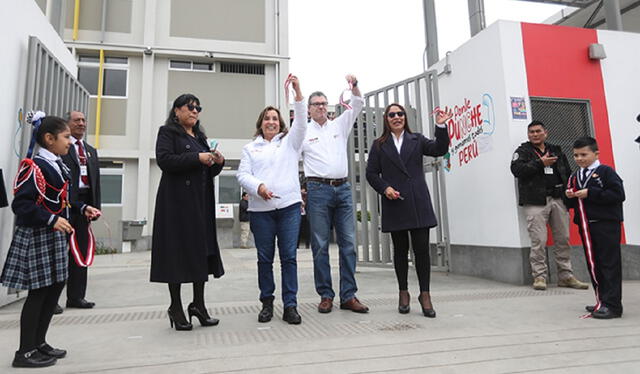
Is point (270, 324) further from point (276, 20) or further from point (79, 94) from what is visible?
point (276, 20)

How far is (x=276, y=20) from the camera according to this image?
13.1 meters

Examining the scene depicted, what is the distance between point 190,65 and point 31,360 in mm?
11775

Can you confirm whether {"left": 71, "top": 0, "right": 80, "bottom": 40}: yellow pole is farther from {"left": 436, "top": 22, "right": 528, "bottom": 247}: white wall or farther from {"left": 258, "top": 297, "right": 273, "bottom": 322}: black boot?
A: {"left": 258, "top": 297, "right": 273, "bottom": 322}: black boot

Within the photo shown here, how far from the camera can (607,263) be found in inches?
122

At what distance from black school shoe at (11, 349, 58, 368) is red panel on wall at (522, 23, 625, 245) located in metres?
4.94

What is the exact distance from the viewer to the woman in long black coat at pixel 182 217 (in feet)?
9.20

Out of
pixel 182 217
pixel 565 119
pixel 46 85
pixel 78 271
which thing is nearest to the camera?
pixel 182 217

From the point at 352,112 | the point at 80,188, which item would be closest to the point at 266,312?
the point at 352,112

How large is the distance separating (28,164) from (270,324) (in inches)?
70.5

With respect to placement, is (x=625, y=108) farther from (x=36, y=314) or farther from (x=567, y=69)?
(x=36, y=314)

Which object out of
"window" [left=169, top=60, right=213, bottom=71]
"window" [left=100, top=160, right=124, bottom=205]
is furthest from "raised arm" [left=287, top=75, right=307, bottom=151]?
"window" [left=169, top=60, right=213, bottom=71]

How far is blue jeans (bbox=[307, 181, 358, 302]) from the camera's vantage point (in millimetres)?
3418

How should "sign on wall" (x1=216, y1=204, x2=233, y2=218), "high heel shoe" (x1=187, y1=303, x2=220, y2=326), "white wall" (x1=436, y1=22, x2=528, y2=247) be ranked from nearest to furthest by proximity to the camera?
"high heel shoe" (x1=187, y1=303, x2=220, y2=326) < "white wall" (x1=436, y1=22, x2=528, y2=247) < "sign on wall" (x1=216, y1=204, x2=233, y2=218)

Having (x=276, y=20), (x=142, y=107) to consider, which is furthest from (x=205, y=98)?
(x=276, y=20)
